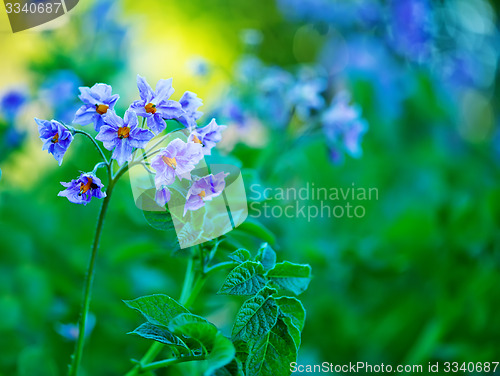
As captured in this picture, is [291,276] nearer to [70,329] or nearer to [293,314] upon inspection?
[293,314]

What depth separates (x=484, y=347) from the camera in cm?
96

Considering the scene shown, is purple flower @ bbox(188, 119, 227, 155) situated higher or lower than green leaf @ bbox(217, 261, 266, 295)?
higher

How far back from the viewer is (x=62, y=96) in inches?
36.8

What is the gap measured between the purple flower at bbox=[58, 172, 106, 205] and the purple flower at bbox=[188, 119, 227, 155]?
86 mm

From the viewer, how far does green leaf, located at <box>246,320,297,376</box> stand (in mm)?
394

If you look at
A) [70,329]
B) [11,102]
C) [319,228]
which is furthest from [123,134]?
[319,228]

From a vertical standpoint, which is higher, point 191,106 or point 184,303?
point 191,106

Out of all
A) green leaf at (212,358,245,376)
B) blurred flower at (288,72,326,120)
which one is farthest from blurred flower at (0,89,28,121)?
green leaf at (212,358,245,376)

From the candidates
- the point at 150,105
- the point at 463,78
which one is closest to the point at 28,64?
the point at 150,105

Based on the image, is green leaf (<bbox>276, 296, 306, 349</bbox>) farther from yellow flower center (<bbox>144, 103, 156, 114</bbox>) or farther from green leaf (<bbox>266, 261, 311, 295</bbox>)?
yellow flower center (<bbox>144, 103, 156, 114</bbox>)

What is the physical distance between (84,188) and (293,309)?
19 cm

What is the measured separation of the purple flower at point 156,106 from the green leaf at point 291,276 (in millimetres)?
150

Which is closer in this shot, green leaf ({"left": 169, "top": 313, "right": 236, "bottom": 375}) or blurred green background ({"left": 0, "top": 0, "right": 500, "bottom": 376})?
green leaf ({"left": 169, "top": 313, "right": 236, "bottom": 375})

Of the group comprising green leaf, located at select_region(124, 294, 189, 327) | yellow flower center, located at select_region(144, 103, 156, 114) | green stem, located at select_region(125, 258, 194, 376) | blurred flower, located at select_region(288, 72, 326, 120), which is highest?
yellow flower center, located at select_region(144, 103, 156, 114)
